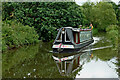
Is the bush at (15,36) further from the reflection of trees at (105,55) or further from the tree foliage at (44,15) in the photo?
the reflection of trees at (105,55)

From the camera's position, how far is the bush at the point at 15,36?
15264mm

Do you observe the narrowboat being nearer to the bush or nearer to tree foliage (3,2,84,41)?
the bush

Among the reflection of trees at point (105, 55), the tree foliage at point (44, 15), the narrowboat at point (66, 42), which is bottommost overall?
the reflection of trees at point (105, 55)

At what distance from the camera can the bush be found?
15.3 m

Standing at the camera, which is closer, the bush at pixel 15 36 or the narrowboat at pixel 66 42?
the narrowboat at pixel 66 42

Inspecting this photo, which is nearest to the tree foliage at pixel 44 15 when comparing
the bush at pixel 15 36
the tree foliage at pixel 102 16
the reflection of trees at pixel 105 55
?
the bush at pixel 15 36

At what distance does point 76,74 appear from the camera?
7.75 m

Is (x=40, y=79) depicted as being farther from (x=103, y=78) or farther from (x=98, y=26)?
(x=98, y=26)

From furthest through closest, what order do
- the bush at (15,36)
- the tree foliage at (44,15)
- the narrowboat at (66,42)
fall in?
the tree foliage at (44,15), the bush at (15,36), the narrowboat at (66,42)

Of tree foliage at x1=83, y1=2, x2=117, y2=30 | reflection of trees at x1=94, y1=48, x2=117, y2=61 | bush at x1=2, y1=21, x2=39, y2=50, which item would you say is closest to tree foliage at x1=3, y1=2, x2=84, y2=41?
bush at x1=2, y1=21, x2=39, y2=50

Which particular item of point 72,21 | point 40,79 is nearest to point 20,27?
point 72,21

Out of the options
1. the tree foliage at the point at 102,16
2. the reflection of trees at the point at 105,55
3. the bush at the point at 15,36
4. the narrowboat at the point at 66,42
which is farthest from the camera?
the tree foliage at the point at 102,16

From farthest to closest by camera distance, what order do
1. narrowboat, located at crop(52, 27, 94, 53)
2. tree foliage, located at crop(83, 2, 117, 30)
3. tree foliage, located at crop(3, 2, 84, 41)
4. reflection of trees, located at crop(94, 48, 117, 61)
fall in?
tree foliage, located at crop(83, 2, 117, 30) < tree foliage, located at crop(3, 2, 84, 41) < narrowboat, located at crop(52, 27, 94, 53) < reflection of trees, located at crop(94, 48, 117, 61)

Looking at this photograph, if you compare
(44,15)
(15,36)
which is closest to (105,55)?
(15,36)
